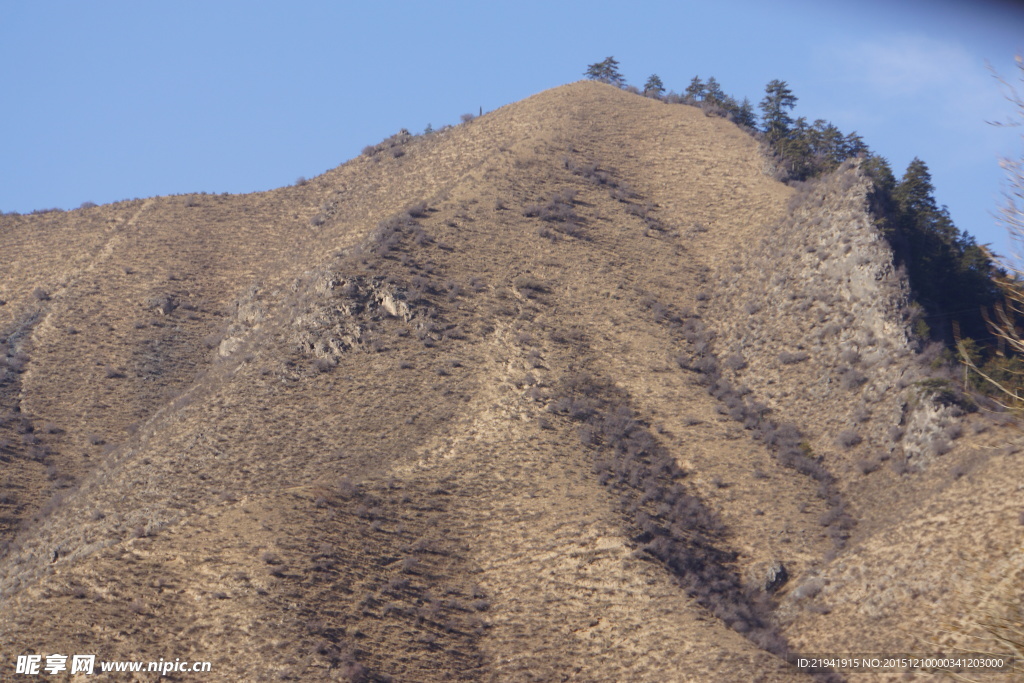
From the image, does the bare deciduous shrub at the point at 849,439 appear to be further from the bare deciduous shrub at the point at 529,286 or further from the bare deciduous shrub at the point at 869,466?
the bare deciduous shrub at the point at 529,286

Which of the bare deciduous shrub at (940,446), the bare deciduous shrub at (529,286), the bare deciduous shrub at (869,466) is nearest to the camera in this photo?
the bare deciduous shrub at (940,446)

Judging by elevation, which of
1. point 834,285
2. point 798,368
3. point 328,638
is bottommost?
point 328,638

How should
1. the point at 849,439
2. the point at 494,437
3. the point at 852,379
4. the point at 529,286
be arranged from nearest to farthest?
the point at 494,437 → the point at 849,439 → the point at 852,379 → the point at 529,286

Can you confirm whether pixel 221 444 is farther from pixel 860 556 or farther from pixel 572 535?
pixel 860 556

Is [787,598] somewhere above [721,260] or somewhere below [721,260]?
below

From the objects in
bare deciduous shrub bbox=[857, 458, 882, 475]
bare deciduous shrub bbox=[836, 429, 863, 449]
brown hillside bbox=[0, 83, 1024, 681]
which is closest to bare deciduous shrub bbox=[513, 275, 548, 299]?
brown hillside bbox=[0, 83, 1024, 681]

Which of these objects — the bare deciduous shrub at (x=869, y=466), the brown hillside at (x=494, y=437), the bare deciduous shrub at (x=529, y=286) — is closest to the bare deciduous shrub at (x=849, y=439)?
the brown hillside at (x=494, y=437)

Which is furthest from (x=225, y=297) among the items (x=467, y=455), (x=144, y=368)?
(x=467, y=455)

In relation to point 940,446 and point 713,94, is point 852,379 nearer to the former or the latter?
point 940,446

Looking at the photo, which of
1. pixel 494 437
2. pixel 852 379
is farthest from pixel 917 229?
pixel 494 437

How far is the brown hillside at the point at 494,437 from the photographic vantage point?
2642cm

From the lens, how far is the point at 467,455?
3453 centimetres

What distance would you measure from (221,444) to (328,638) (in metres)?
11.0

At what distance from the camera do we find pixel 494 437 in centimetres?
3528
